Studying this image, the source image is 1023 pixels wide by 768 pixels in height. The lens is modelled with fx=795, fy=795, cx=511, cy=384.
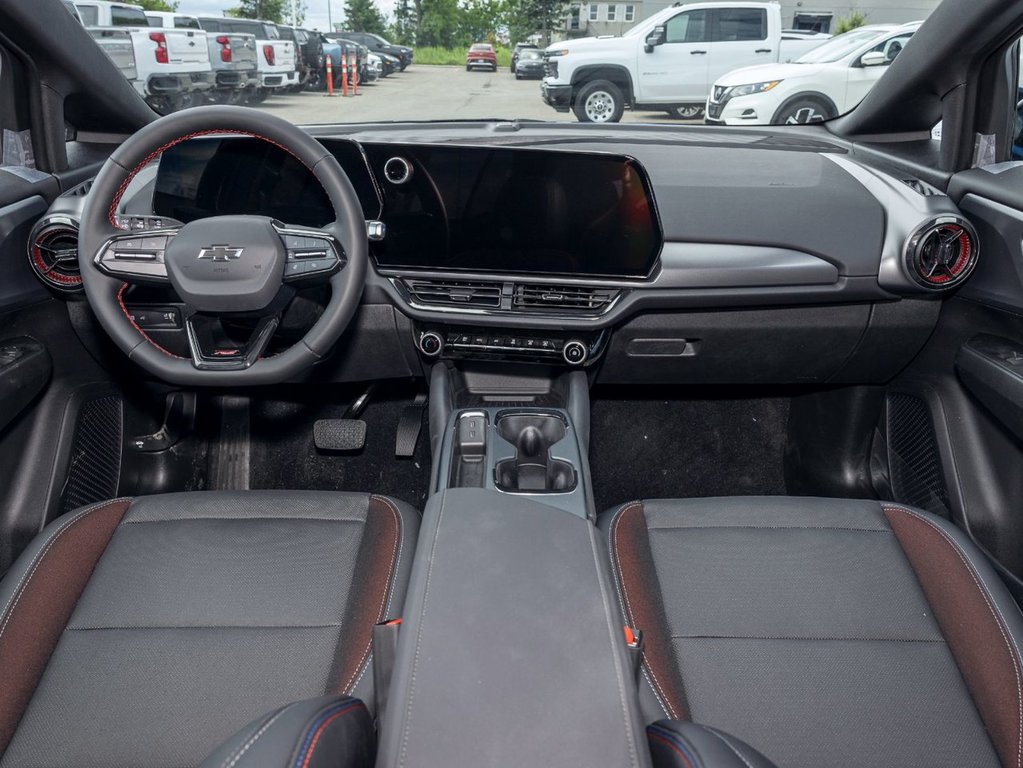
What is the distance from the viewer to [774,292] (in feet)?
6.89

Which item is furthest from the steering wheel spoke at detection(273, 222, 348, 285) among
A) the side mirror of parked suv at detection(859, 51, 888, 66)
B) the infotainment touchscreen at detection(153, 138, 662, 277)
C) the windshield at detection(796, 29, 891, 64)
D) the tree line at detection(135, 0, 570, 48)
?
the windshield at detection(796, 29, 891, 64)

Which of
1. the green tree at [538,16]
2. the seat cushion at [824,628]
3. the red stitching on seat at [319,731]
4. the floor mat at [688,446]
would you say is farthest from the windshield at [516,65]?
the red stitching on seat at [319,731]

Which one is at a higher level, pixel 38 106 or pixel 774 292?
pixel 38 106

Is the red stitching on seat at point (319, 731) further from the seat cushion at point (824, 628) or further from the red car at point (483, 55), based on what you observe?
the red car at point (483, 55)

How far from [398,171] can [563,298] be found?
0.52m

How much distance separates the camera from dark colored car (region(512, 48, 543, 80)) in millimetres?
2578

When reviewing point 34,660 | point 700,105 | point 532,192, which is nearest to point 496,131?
point 532,192

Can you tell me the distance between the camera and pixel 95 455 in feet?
7.47

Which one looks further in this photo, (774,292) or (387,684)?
(774,292)

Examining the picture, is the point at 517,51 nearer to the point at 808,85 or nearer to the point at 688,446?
the point at 808,85

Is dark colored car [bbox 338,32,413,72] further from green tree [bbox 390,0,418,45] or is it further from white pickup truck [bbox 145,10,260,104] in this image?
white pickup truck [bbox 145,10,260,104]

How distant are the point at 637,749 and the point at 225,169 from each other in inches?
61.4

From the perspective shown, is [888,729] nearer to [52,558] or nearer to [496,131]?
[52,558]

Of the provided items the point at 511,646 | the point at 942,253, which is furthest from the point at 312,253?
the point at 942,253
